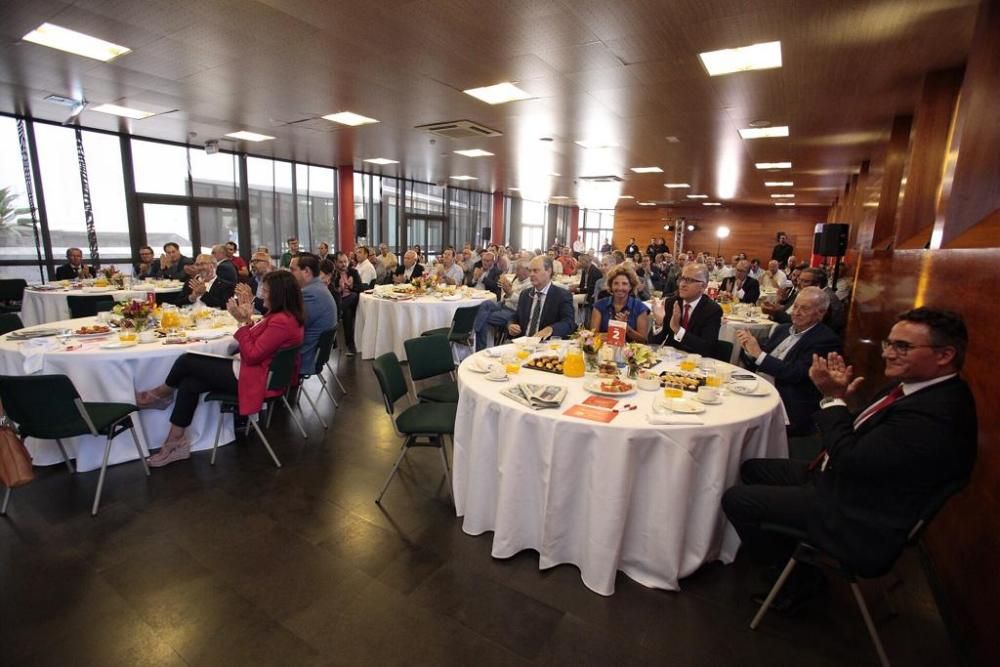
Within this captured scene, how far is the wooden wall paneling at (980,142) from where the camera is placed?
309 cm

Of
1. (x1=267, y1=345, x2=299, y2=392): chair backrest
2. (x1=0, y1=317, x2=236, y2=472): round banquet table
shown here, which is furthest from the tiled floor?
(x1=267, y1=345, x2=299, y2=392): chair backrest

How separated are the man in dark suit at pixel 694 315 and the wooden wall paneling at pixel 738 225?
18.9 m

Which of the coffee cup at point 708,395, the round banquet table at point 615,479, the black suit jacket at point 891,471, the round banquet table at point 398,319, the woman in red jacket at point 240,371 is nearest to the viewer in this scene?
the black suit jacket at point 891,471

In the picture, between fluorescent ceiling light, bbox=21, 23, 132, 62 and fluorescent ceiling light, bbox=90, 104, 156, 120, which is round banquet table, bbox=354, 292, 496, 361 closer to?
fluorescent ceiling light, bbox=21, 23, 132, 62

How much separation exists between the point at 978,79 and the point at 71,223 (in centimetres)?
1227

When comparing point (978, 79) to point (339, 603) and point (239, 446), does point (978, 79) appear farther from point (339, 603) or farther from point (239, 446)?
point (239, 446)

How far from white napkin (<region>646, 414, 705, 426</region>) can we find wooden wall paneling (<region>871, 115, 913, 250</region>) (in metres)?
5.09

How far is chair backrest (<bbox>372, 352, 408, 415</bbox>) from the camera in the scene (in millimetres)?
2996

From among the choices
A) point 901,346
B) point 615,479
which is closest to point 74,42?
point 615,479

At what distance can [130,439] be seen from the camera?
357 cm

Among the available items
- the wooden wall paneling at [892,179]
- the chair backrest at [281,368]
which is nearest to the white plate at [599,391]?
the chair backrest at [281,368]

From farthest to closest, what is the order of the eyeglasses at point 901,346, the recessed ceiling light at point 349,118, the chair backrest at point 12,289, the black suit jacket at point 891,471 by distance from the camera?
the chair backrest at point 12,289 < the recessed ceiling light at point 349,118 < the eyeglasses at point 901,346 < the black suit jacket at point 891,471

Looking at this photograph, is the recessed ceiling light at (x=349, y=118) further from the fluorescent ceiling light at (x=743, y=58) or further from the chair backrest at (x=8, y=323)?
the fluorescent ceiling light at (x=743, y=58)

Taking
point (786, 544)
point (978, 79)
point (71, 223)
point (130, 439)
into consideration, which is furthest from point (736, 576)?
point (71, 223)
